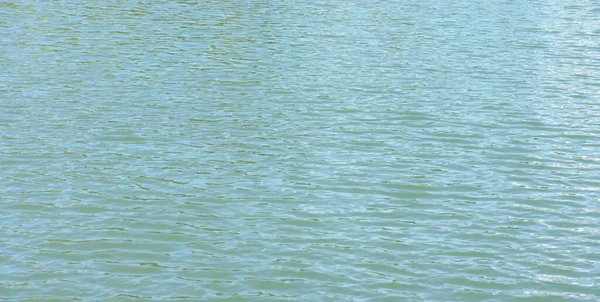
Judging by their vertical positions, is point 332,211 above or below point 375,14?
above

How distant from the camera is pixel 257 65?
106ft

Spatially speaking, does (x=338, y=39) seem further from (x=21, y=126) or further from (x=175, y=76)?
(x=21, y=126)

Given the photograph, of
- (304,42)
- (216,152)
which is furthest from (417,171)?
(304,42)

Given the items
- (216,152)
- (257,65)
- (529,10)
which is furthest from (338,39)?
(216,152)

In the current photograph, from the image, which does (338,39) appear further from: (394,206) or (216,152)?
(394,206)

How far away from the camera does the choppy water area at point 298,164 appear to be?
51.9 feet

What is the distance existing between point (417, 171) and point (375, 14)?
24.0 m

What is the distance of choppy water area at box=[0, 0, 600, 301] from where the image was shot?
15.8 meters

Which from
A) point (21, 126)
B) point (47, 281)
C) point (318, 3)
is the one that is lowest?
point (318, 3)

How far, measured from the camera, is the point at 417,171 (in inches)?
834

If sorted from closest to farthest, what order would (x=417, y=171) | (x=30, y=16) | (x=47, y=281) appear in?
(x=47, y=281) < (x=417, y=171) < (x=30, y=16)

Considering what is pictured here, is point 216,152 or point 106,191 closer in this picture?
point 106,191

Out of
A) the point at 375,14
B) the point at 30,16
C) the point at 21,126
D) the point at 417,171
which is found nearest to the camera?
the point at 417,171

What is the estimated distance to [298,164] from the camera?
853 inches
